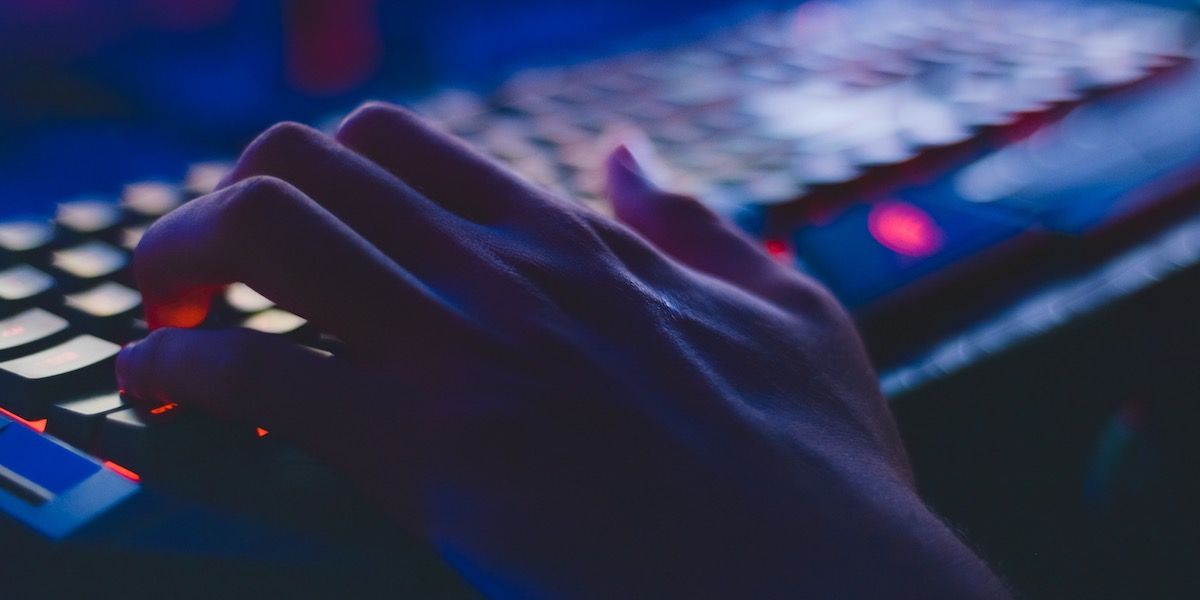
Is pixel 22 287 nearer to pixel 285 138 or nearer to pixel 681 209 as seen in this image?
pixel 285 138

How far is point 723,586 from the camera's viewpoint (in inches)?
13.9

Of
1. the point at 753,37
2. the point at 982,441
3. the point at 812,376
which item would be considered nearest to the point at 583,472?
the point at 812,376

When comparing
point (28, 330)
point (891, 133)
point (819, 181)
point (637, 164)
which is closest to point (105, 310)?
point (28, 330)

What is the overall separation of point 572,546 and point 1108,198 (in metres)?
0.50

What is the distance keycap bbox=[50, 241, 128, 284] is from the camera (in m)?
0.47

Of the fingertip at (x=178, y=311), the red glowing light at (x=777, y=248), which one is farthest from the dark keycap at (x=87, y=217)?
the red glowing light at (x=777, y=248)

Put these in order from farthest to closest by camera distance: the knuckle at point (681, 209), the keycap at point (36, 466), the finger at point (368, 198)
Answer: the knuckle at point (681, 209) < the finger at point (368, 198) < the keycap at point (36, 466)

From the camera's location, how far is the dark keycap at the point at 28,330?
404 mm

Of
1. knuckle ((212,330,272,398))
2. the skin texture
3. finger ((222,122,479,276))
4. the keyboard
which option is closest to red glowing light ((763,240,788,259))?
the keyboard

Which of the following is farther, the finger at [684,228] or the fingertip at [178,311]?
the finger at [684,228]

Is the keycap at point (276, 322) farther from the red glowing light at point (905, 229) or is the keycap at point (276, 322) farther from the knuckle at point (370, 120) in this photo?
the red glowing light at point (905, 229)

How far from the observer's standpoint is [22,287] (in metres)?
0.45

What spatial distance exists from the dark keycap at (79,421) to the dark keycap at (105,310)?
6 cm

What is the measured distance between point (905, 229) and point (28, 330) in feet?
1.66
